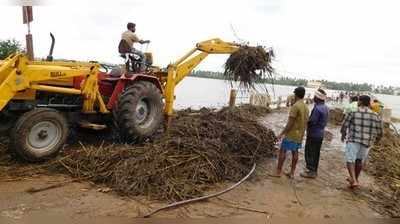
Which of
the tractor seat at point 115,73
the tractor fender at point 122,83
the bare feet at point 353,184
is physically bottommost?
the bare feet at point 353,184

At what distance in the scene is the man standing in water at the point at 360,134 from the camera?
284 inches

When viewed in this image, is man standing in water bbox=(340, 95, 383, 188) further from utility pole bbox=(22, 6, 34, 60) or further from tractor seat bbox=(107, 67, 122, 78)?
utility pole bbox=(22, 6, 34, 60)

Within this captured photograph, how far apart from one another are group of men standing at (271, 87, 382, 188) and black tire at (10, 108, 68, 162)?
380cm

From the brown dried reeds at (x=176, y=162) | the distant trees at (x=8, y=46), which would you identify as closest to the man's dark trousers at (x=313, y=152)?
the brown dried reeds at (x=176, y=162)

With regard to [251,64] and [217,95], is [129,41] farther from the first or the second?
[217,95]

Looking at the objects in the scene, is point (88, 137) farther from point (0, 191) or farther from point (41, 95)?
point (0, 191)

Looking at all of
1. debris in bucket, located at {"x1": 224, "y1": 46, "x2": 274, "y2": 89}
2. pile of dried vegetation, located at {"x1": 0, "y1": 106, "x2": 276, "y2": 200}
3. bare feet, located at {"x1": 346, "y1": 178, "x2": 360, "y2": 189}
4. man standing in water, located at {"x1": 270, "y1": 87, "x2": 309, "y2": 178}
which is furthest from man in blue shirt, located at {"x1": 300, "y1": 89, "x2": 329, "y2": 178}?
debris in bucket, located at {"x1": 224, "y1": 46, "x2": 274, "y2": 89}

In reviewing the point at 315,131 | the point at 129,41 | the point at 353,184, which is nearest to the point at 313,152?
the point at 315,131

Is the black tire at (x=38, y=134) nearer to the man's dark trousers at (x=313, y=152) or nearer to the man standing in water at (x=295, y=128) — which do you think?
the man standing in water at (x=295, y=128)

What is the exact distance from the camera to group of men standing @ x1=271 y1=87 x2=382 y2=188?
724 cm

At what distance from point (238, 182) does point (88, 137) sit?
11.9ft

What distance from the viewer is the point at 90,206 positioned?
5355mm

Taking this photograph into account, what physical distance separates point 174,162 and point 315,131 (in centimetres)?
284

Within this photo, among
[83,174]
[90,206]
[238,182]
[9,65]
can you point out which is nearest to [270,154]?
[238,182]
